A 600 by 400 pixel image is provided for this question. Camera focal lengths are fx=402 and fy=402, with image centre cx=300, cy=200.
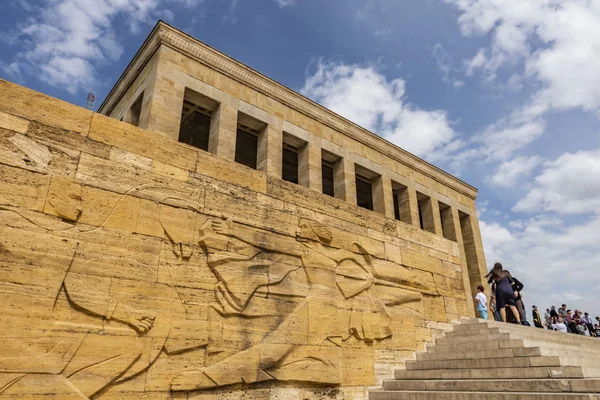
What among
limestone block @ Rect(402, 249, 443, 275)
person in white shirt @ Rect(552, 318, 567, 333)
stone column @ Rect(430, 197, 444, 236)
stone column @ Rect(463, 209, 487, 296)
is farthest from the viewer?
stone column @ Rect(463, 209, 487, 296)

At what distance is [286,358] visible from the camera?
22.5ft

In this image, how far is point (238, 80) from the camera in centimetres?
1423

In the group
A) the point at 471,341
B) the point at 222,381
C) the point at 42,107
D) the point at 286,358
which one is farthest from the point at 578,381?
the point at 42,107

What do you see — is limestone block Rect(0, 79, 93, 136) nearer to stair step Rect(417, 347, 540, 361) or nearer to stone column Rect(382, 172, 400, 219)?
stair step Rect(417, 347, 540, 361)

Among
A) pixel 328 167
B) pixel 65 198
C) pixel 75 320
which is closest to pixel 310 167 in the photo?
pixel 328 167

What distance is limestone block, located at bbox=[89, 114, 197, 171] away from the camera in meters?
6.34

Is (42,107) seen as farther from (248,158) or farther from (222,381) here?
(248,158)

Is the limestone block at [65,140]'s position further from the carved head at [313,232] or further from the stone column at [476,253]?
the stone column at [476,253]

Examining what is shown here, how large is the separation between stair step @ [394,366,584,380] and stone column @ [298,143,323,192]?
25.4ft

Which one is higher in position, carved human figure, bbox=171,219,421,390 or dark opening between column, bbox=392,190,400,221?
dark opening between column, bbox=392,190,400,221

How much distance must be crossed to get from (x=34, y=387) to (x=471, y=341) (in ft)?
25.5

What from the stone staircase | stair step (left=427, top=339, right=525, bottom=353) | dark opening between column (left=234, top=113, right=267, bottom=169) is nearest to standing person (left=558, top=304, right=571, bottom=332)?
the stone staircase

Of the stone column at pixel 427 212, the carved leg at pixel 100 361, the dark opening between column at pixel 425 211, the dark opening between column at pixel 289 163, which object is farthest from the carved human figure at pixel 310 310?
the dark opening between column at pixel 425 211

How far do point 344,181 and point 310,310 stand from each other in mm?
9092
